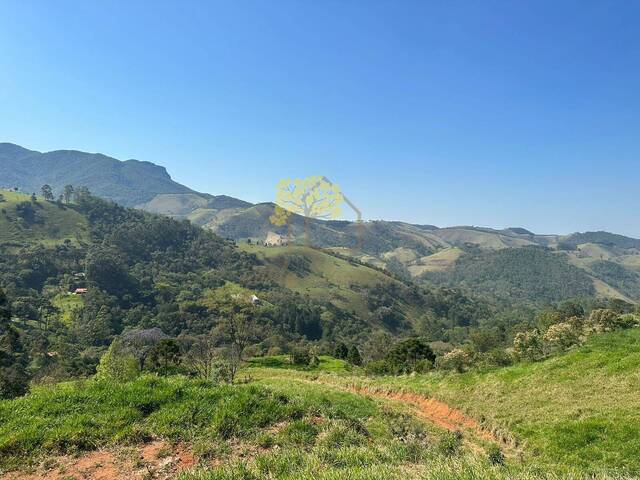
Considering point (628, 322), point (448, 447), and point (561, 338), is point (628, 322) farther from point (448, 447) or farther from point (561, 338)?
point (448, 447)

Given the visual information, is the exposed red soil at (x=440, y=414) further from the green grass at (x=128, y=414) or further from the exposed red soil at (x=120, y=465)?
the exposed red soil at (x=120, y=465)

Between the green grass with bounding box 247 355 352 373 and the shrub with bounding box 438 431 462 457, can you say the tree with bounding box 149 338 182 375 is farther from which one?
the shrub with bounding box 438 431 462 457

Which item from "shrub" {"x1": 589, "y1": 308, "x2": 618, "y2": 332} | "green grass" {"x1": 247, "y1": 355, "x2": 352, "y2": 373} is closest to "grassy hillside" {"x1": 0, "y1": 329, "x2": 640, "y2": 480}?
"shrub" {"x1": 589, "y1": 308, "x2": 618, "y2": 332}

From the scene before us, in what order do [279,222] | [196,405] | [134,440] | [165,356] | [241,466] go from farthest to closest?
[279,222] → [165,356] → [196,405] → [134,440] → [241,466]

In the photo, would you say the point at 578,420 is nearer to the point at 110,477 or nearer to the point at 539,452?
the point at 539,452

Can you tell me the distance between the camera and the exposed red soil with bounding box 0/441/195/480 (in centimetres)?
866

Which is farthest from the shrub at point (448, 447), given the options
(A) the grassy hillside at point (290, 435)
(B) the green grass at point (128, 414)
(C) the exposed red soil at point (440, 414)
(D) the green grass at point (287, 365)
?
(D) the green grass at point (287, 365)

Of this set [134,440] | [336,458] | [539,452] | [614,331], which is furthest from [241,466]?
[614,331]

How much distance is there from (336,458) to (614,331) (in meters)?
28.8

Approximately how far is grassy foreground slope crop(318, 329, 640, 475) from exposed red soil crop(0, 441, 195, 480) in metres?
11.3

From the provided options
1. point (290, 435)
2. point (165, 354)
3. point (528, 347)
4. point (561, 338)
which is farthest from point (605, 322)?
point (165, 354)

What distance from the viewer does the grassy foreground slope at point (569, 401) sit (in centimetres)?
1370

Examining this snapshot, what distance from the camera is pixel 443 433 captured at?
53.9 ft

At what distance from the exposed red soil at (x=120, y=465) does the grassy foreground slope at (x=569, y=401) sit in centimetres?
1130
